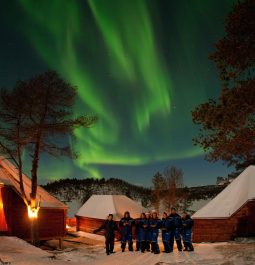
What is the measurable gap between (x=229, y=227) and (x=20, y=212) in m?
12.9

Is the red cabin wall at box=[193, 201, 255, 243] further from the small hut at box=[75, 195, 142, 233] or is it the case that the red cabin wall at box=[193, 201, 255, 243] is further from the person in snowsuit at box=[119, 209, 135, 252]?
the small hut at box=[75, 195, 142, 233]

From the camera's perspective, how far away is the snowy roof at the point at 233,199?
20656mm

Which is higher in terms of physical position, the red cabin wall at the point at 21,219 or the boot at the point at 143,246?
the red cabin wall at the point at 21,219

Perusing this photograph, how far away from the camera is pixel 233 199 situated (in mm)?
21297

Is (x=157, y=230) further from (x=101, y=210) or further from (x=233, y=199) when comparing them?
(x=101, y=210)

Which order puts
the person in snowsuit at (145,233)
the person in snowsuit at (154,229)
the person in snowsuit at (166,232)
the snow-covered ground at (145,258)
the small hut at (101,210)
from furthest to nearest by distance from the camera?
the small hut at (101,210), the person in snowsuit at (145,233), the person in snowsuit at (154,229), the person in snowsuit at (166,232), the snow-covered ground at (145,258)

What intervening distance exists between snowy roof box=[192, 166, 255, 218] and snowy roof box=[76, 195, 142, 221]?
14.9m

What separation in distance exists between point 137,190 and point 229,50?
9325 centimetres

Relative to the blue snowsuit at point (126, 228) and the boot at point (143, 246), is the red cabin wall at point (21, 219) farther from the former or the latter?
the boot at point (143, 246)

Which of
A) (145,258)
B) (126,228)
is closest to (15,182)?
(126,228)

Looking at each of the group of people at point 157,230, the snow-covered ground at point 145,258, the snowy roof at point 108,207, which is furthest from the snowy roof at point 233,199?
the snowy roof at point 108,207

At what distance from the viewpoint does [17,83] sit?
68.8 feet

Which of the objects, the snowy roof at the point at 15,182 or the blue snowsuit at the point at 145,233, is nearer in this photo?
the blue snowsuit at the point at 145,233

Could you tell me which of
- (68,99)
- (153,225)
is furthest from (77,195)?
(153,225)
